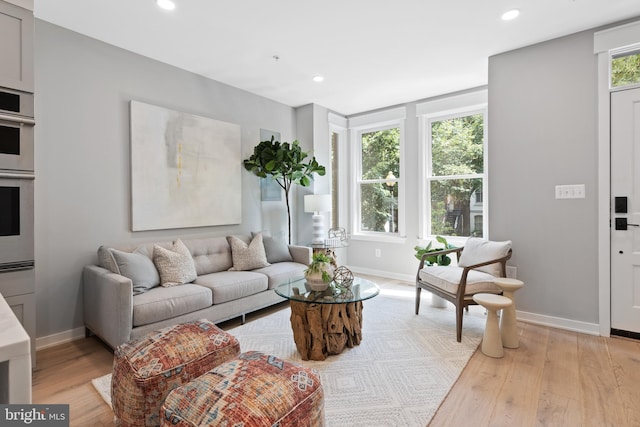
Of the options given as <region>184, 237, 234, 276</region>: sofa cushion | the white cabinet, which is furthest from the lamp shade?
the white cabinet

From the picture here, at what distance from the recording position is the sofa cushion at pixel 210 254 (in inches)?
133

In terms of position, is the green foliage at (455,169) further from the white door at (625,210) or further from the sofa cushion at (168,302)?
the sofa cushion at (168,302)

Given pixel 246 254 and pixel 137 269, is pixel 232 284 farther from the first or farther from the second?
pixel 137 269

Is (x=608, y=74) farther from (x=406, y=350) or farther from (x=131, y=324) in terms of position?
(x=131, y=324)

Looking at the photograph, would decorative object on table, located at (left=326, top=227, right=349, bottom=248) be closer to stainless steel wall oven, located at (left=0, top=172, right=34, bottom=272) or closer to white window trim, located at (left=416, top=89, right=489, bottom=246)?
white window trim, located at (left=416, top=89, right=489, bottom=246)

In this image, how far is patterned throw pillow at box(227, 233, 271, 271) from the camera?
354 cm

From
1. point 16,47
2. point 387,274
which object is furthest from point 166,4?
point 387,274

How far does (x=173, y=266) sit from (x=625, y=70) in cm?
435

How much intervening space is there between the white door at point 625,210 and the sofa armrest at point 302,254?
2.94m

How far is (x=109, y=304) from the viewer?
7.87 ft

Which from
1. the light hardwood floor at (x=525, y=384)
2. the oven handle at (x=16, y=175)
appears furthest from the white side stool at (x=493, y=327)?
the oven handle at (x=16, y=175)

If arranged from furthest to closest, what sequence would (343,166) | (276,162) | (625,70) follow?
(343,166)
(276,162)
(625,70)

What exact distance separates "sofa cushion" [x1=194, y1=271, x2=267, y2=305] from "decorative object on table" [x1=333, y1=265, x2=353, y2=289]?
0.96 m

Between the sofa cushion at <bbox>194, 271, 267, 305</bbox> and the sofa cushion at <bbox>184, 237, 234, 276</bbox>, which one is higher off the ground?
the sofa cushion at <bbox>184, 237, 234, 276</bbox>
